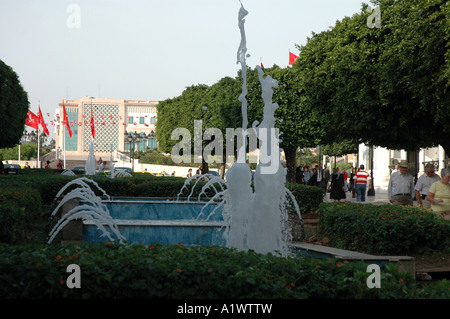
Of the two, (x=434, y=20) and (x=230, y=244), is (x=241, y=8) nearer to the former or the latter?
(x=230, y=244)

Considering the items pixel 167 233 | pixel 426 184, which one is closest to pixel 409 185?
pixel 426 184

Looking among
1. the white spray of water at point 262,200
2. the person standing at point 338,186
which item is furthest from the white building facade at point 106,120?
the white spray of water at point 262,200

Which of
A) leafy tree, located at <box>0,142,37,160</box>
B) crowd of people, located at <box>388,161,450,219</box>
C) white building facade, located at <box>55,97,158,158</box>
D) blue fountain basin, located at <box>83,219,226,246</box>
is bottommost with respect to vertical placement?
blue fountain basin, located at <box>83,219,226,246</box>

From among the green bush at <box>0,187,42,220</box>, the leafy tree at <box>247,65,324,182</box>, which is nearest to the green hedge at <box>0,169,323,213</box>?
the green bush at <box>0,187,42,220</box>

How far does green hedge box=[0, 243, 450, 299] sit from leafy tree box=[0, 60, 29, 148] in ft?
90.3

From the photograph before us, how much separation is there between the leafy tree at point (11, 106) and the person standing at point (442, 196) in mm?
25142

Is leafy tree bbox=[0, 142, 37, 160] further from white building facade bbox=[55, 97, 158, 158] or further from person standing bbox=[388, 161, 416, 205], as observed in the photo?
person standing bbox=[388, 161, 416, 205]

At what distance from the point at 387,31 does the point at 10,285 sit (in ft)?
48.6

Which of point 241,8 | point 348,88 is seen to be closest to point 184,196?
point 348,88

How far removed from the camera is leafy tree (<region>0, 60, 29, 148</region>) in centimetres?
2970

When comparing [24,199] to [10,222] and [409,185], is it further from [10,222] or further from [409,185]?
[409,185]

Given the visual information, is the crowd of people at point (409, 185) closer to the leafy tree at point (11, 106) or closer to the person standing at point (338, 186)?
the person standing at point (338, 186)

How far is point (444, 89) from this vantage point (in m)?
13.7

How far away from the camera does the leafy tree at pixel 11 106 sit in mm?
29703
